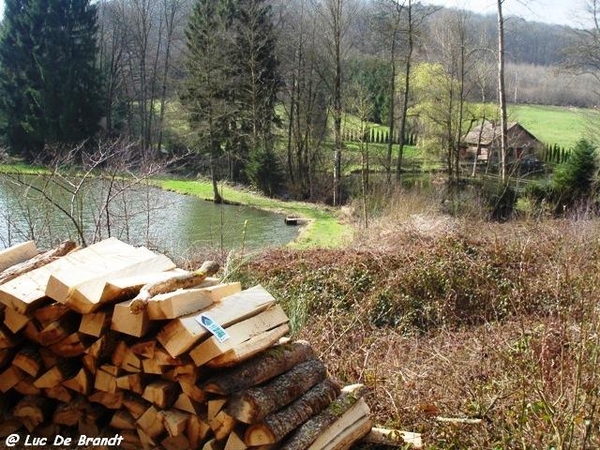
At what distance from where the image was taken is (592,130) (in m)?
26.2

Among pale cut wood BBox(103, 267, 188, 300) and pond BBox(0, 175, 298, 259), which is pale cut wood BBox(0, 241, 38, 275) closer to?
pale cut wood BBox(103, 267, 188, 300)

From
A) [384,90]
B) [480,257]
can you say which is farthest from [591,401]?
[384,90]

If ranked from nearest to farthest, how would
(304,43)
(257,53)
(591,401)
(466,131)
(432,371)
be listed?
(591,401) → (432,371) → (257,53) → (304,43) → (466,131)

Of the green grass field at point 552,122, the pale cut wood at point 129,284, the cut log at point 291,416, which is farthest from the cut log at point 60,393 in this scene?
the green grass field at point 552,122

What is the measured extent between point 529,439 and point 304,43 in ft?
98.5

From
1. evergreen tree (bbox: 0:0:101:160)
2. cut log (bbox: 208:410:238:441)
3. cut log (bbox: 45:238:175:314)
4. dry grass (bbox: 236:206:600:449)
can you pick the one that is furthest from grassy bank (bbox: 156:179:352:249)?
cut log (bbox: 208:410:238:441)

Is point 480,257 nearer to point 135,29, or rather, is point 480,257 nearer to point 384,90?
point 384,90

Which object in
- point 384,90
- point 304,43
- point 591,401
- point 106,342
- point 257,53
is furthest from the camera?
point 384,90

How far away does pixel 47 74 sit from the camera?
120 ft

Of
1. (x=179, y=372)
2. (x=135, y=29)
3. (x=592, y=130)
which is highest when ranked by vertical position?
(x=135, y=29)

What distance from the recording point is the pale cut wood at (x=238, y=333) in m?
3.53

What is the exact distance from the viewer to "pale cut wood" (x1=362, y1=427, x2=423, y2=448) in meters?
4.10

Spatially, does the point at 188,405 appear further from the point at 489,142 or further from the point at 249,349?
the point at 489,142

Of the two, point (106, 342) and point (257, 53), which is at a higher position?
point (257, 53)
